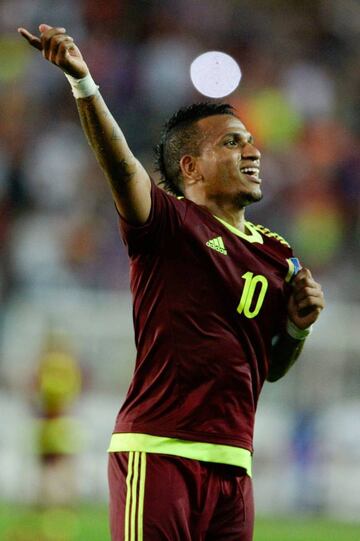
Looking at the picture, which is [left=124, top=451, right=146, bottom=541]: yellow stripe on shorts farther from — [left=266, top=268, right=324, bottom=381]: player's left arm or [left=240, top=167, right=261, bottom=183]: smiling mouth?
[left=240, top=167, right=261, bottom=183]: smiling mouth

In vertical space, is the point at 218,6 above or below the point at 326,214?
above

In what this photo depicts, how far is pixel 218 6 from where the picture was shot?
14.9 meters

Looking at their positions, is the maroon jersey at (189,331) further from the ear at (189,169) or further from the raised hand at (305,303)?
the ear at (189,169)

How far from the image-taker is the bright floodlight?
504cm

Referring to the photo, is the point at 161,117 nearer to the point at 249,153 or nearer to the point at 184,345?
the point at 249,153

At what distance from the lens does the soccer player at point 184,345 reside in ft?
13.6

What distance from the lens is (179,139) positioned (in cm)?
495

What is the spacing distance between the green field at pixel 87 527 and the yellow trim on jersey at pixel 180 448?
457cm

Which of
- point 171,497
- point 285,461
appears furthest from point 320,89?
point 171,497

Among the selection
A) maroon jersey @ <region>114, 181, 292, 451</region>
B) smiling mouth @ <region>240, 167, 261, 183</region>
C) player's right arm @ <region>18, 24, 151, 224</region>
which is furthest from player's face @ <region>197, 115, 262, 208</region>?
player's right arm @ <region>18, 24, 151, 224</region>

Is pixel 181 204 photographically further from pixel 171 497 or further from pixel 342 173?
pixel 342 173

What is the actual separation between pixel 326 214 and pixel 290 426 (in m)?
2.48

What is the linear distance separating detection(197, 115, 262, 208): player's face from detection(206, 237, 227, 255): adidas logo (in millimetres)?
282

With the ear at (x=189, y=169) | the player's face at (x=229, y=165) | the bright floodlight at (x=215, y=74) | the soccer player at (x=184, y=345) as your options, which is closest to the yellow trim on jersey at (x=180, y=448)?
the soccer player at (x=184, y=345)
